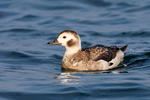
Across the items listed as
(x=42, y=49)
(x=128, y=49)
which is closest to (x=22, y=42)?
(x=42, y=49)

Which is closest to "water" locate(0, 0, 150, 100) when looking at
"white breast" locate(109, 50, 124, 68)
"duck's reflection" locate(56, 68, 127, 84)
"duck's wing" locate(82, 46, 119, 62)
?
"duck's reflection" locate(56, 68, 127, 84)

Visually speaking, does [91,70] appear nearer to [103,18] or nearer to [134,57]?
[134,57]

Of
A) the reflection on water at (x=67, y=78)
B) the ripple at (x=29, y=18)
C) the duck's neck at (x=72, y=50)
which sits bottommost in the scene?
the reflection on water at (x=67, y=78)

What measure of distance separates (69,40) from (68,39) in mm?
46

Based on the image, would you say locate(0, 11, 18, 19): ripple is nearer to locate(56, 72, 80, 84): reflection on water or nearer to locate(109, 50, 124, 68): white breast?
locate(109, 50, 124, 68): white breast

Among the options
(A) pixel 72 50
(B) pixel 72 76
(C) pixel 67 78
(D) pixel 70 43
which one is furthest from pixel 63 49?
(C) pixel 67 78

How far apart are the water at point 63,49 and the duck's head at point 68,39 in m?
0.77

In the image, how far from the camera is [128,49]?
16.6 m

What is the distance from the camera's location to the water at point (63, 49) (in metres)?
11.5

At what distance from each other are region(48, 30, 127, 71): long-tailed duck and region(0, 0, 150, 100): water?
37cm

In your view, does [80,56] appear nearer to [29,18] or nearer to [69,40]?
[69,40]

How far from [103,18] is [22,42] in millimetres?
4970

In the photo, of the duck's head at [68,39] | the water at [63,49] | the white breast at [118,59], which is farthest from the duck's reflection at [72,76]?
the duck's head at [68,39]

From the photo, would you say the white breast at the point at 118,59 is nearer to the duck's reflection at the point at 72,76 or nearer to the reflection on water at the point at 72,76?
the reflection on water at the point at 72,76
